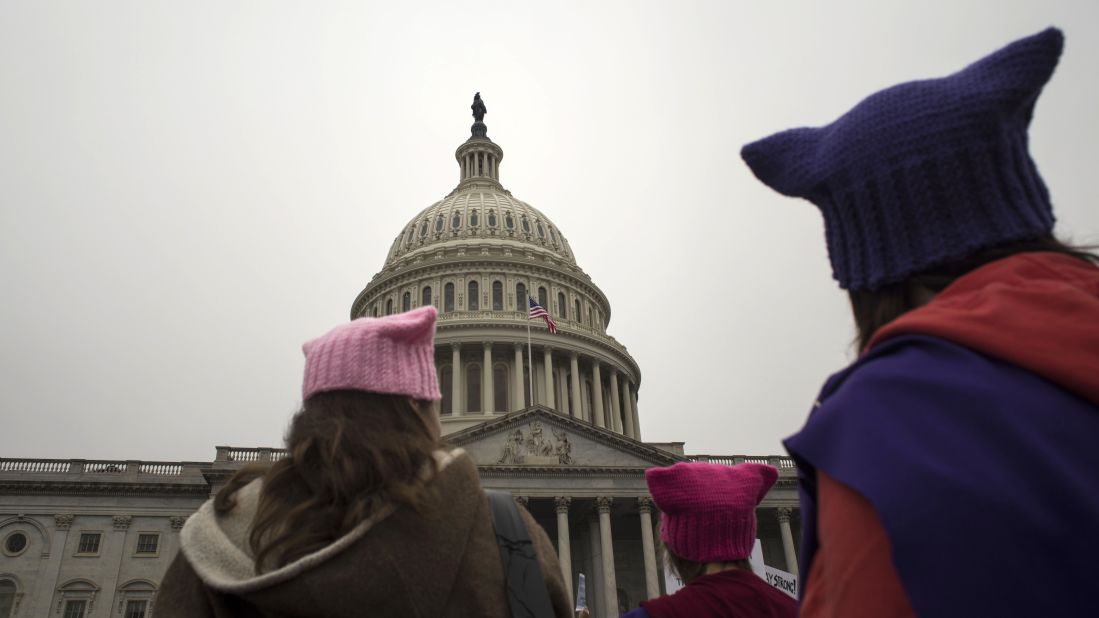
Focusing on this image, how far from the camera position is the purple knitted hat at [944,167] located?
2.09 metres

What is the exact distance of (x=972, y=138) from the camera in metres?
2.11

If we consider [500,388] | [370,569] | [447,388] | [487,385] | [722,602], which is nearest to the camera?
[370,569]

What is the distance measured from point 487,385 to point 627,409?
1391 centimetres

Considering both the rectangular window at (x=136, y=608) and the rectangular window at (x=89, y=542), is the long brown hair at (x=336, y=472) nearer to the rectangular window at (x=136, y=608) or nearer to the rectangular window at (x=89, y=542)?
the rectangular window at (x=136, y=608)

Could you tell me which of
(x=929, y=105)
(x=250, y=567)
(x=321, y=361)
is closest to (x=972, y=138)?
(x=929, y=105)

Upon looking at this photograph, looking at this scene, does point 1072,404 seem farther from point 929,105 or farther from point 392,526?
point 392,526

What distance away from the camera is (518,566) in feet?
10.2

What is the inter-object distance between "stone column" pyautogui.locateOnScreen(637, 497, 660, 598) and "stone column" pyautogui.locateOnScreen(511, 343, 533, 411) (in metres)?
16.1

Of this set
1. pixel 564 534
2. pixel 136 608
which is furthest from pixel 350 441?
pixel 136 608

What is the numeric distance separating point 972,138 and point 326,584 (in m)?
2.63

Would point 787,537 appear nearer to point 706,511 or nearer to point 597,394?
point 597,394

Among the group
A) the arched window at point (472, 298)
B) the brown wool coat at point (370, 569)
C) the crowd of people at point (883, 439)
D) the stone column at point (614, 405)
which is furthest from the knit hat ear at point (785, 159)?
the arched window at point (472, 298)

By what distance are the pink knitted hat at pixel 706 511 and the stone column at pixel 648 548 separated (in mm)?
36612

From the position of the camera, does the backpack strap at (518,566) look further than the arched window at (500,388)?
No
